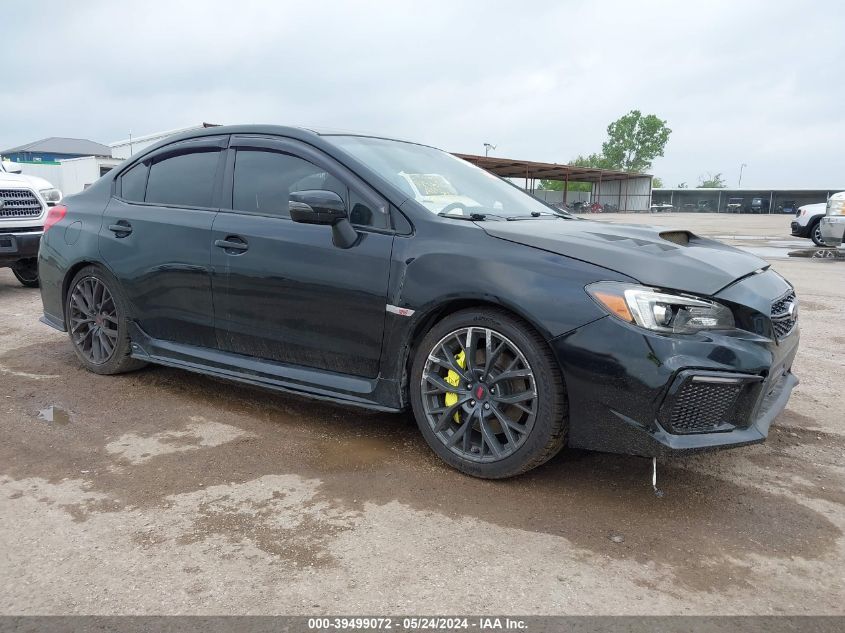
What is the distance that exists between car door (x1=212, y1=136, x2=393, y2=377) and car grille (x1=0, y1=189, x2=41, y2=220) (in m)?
5.49

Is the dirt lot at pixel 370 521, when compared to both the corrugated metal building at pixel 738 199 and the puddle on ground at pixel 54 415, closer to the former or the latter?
the puddle on ground at pixel 54 415

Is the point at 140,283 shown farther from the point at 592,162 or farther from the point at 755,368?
the point at 592,162

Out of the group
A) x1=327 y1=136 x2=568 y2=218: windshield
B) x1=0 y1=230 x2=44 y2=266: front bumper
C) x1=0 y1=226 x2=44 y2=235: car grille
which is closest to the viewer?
x1=327 y1=136 x2=568 y2=218: windshield

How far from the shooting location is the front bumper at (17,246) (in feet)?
25.5

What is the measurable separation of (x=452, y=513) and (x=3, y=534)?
1.74 m

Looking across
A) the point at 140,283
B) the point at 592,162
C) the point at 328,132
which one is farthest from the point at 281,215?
the point at 592,162

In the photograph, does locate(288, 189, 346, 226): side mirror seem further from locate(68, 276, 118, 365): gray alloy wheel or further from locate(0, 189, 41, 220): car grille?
locate(0, 189, 41, 220): car grille

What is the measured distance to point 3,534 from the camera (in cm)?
262

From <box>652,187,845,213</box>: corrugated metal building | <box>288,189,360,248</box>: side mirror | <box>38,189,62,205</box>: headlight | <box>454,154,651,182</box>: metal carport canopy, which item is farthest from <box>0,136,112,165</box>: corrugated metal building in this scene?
<box>288,189,360,248</box>: side mirror

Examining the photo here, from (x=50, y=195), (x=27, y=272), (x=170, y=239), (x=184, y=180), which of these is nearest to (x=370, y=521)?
(x=170, y=239)

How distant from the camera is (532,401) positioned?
2906mm

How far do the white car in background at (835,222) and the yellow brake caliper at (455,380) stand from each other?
519 inches

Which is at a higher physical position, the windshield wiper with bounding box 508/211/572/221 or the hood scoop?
the windshield wiper with bounding box 508/211/572/221

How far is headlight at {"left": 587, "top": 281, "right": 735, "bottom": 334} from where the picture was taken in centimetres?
269
